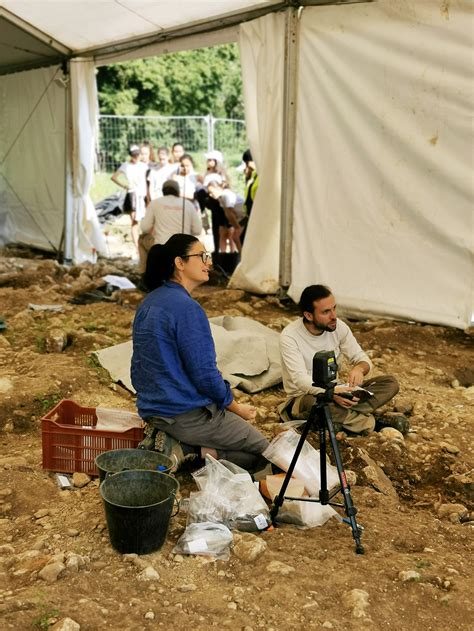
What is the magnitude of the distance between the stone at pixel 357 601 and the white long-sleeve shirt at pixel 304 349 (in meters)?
1.69

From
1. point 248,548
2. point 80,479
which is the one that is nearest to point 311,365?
point 80,479

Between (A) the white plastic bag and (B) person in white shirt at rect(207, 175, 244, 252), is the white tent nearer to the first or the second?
(B) person in white shirt at rect(207, 175, 244, 252)

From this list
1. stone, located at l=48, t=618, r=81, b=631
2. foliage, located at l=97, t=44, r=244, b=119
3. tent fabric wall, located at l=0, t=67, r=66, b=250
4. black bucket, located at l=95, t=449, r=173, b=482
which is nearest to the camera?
stone, located at l=48, t=618, r=81, b=631

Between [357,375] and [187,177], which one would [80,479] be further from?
[187,177]

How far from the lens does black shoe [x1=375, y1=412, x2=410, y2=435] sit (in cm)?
462

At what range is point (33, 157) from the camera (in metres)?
11.8

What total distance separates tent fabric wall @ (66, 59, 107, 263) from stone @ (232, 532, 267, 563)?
8.25 meters

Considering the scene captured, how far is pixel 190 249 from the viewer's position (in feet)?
12.0

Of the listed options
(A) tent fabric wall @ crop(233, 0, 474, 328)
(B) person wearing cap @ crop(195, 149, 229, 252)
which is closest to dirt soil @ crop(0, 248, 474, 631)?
(A) tent fabric wall @ crop(233, 0, 474, 328)

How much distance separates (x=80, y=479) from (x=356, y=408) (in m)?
1.75

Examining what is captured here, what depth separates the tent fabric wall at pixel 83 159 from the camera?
10.3m

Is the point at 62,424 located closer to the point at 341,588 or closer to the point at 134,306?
the point at 341,588

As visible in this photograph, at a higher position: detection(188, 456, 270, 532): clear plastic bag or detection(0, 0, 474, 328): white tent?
detection(0, 0, 474, 328): white tent

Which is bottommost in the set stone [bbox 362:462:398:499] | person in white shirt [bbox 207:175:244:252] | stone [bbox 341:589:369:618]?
stone [bbox 362:462:398:499]
